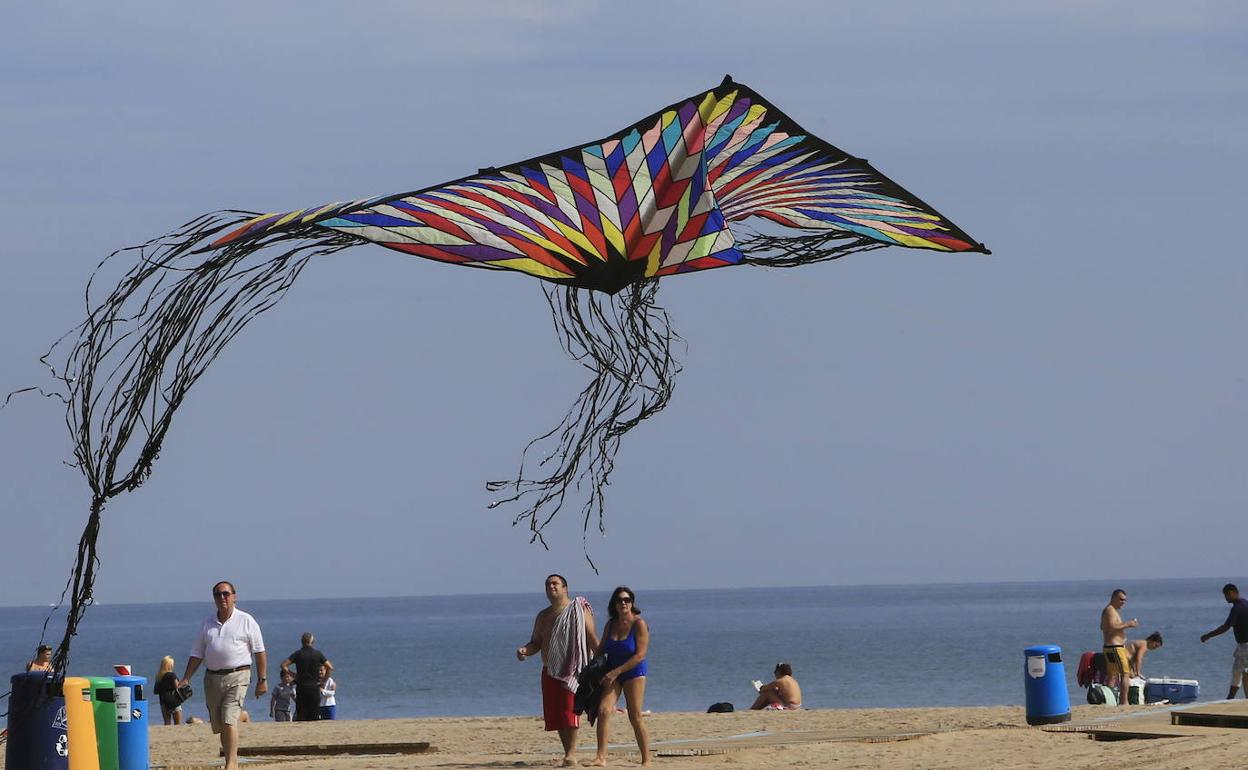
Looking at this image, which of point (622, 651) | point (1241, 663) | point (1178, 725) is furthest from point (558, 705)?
point (1241, 663)

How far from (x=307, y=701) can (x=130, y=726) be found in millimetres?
8159

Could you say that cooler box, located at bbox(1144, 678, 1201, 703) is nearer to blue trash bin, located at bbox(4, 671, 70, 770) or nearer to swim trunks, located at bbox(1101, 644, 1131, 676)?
swim trunks, located at bbox(1101, 644, 1131, 676)

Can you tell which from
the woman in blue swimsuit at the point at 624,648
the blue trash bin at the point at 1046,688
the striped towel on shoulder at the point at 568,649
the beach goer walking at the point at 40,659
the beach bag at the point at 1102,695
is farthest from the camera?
the beach bag at the point at 1102,695

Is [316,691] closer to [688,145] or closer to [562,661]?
[562,661]

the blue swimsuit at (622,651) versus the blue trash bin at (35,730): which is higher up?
the blue swimsuit at (622,651)

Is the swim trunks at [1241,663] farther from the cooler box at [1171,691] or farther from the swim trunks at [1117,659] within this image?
the cooler box at [1171,691]

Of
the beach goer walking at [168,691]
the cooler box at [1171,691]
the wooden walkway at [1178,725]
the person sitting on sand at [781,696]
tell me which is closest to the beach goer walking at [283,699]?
the beach goer walking at [168,691]

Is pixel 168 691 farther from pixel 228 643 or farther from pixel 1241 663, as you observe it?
pixel 1241 663

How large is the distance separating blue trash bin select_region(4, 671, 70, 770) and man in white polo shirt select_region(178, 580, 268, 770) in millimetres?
913

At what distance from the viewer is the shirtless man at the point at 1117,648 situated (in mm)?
17359

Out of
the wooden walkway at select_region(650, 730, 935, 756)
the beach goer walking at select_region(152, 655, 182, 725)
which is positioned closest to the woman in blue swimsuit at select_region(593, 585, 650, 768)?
the wooden walkway at select_region(650, 730, 935, 756)

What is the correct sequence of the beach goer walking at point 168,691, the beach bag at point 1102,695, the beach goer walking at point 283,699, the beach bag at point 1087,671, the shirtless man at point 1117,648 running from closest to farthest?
the shirtless man at point 1117,648, the beach bag at point 1102,695, the beach goer walking at point 168,691, the beach bag at point 1087,671, the beach goer walking at point 283,699

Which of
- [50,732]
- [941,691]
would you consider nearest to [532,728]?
[50,732]

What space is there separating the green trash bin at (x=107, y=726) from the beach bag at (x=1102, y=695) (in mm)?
10572
